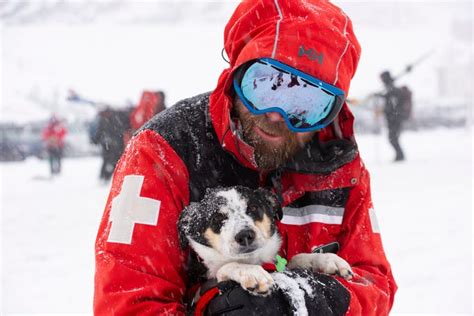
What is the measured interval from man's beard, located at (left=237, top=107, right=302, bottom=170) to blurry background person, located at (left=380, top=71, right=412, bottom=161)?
10.5 m

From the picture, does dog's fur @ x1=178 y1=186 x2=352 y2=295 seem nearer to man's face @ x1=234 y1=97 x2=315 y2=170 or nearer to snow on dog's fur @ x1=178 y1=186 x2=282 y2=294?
snow on dog's fur @ x1=178 y1=186 x2=282 y2=294

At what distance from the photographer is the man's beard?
7.66 feet

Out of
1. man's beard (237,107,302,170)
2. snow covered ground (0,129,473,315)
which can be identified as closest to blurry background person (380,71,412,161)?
snow covered ground (0,129,473,315)

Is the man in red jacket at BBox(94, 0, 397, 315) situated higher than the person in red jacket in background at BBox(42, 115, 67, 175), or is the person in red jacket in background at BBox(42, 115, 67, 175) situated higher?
the man in red jacket at BBox(94, 0, 397, 315)

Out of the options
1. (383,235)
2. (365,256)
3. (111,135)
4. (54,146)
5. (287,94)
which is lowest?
Result: (54,146)

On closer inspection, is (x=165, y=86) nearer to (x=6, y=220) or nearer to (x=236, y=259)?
(x=6, y=220)

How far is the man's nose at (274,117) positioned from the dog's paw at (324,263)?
0.60m

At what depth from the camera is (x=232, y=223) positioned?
227cm

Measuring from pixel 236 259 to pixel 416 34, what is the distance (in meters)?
50.2

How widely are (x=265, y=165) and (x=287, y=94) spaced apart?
368 millimetres

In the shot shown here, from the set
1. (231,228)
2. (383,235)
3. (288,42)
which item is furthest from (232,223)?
(383,235)

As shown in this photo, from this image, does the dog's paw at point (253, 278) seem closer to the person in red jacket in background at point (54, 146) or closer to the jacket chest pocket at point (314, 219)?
the jacket chest pocket at point (314, 219)

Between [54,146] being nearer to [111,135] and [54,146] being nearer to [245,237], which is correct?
[111,135]

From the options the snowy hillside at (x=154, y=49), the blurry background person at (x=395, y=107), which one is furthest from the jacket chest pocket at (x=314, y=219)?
the snowy hillside at (x=154, y=49)
